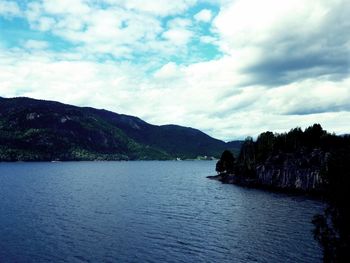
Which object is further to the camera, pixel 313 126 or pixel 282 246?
pixel 313 126

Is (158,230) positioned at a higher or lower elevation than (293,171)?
lower

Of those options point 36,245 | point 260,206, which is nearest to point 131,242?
point 36,245

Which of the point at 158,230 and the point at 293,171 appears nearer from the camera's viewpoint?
the point at 158,230

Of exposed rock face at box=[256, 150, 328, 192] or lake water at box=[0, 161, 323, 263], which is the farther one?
exposed rock face at box=[256, 150, 328, 192]

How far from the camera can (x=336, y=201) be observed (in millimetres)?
29641

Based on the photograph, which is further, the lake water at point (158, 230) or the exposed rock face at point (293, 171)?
the exposed rock face at point (293, 171)

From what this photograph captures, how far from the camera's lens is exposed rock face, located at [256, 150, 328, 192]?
158 m

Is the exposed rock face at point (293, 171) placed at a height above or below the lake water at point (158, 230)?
above

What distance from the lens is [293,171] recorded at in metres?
168

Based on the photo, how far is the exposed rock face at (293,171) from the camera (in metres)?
158

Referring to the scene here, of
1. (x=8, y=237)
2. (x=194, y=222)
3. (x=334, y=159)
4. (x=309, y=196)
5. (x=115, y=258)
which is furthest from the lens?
(x=309, y=196)

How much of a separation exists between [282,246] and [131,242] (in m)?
31.4

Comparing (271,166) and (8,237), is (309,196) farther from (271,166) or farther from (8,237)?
(8,237)

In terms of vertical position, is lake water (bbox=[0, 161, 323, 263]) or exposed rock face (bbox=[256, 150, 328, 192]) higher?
exposed rock face (bbox=[256, 150, 328, 192])
